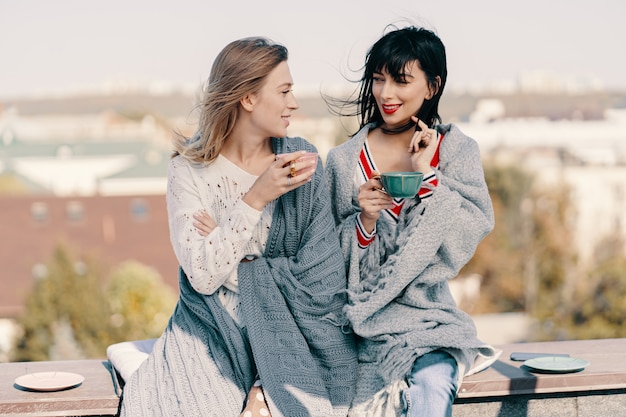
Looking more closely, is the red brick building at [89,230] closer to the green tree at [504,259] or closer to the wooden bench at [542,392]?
the green tree at [504,259]

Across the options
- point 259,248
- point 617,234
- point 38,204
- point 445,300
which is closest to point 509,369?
point 445,300

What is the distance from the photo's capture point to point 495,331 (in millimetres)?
37469

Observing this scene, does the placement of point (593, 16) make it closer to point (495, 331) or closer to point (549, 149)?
point (549, 149)

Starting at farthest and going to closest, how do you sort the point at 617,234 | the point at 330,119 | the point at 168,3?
1. the point at 168,3
2. the point at 330,119
3. the point at 617,234

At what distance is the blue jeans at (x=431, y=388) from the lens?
9.07 feet

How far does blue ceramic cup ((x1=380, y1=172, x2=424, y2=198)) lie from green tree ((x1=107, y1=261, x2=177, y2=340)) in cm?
3073

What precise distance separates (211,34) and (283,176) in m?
54.5

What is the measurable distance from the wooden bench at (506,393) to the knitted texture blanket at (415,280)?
206mm

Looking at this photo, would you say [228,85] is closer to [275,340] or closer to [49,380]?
[275,340]

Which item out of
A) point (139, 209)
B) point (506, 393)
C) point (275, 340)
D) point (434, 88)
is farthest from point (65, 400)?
point (139, 209)

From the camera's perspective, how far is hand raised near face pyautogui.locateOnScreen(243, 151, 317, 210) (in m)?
2.76

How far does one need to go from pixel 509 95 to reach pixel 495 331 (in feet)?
72.6

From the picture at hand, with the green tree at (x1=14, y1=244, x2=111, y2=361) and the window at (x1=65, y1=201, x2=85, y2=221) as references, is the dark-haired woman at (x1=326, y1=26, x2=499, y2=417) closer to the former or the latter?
the green tree at (x1=14, y1=244, x2=111, y2=361)

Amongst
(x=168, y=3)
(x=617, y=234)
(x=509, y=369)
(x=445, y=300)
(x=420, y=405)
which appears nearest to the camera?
(x=420, y=405)
